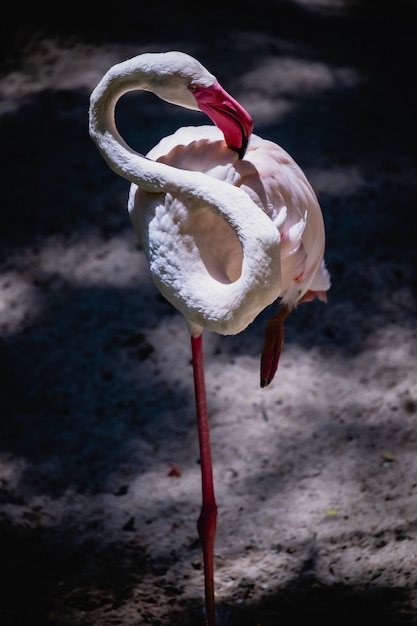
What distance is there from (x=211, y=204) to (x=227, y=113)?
0.81 feet

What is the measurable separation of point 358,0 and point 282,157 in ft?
11.5

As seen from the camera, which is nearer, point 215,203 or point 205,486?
point 215,203

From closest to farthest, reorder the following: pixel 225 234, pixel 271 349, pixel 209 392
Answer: pixel 225 234
pixel 271 349
pixel 209 392

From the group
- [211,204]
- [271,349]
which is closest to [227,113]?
[211,204]

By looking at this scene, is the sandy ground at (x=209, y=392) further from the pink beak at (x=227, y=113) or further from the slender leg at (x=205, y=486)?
the pink beak at (x=227, y=113)

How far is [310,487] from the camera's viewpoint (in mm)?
2854

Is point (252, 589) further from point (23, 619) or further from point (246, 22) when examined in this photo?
point (246, 22)

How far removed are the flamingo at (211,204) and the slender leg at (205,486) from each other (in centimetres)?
10

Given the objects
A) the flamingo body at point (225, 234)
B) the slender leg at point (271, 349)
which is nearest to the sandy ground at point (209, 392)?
the slender leg at point (271, 349)

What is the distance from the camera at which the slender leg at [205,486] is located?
7.93 feet

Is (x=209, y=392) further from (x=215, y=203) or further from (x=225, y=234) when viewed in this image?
(x=215, y=203)

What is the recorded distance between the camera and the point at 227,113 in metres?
2.07

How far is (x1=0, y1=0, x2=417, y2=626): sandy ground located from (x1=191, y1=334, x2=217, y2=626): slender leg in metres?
0.17

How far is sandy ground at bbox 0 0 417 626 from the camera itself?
260 centimetres
